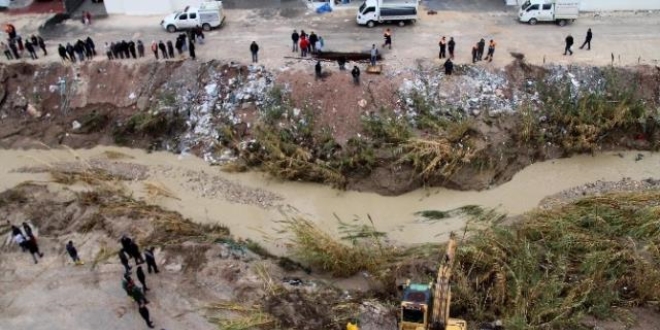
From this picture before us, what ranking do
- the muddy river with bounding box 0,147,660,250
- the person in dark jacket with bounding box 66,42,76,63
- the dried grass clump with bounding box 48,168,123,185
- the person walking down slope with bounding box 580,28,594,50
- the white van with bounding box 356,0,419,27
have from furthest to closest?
the white van with bounding box 356,0,419,27 → the person in dark jacket with bounding box 66,42,76,63 → the person walking down slope with bounding box 580,28,594,50 → the dried grass clump with bounding box 48,168,123,185 → the muddy river with bounding box 0,147,660,250

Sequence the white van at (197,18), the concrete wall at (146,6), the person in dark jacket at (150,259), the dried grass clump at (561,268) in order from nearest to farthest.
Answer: the dried grass clump at (561,268) < the person in dark jacket at (150,259) < the white van at (197,18) < the concrete wall at (146,6)

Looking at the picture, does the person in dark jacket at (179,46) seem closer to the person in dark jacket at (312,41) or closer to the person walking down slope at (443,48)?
the person in dark jacket at (312,41)

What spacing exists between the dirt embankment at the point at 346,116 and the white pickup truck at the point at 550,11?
3954mm

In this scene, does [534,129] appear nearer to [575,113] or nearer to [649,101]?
[575,113]


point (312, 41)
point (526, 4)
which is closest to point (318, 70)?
point (312, 41)

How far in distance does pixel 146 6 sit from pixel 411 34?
43.1 feet

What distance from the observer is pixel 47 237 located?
67.4 ft

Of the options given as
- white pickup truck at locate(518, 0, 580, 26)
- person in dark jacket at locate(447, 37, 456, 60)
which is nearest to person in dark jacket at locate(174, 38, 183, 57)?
person in dark jacket at locate(447, 37, 456, 60)

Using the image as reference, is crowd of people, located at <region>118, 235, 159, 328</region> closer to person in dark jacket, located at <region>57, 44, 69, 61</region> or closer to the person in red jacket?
the person in red jacket

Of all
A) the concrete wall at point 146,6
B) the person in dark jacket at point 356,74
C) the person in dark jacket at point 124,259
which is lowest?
the person in dark jacket at point 124,259

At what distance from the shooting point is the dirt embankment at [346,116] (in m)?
22.8

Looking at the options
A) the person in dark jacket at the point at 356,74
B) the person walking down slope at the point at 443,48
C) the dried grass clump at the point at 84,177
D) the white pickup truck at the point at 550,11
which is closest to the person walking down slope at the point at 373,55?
the person in dark jacket at the point at 356,74

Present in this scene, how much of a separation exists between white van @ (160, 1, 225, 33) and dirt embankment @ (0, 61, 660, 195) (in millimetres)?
3078

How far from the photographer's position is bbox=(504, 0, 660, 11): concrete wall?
94.1ft
